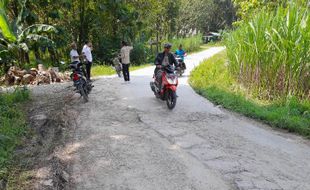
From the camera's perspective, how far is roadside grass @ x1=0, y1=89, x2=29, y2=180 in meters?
4.89

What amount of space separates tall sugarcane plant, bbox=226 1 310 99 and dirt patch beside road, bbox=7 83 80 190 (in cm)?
471

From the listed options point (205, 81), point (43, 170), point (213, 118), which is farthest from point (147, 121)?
point (205, 81)

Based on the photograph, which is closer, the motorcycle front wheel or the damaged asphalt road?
the damaged asphalt road

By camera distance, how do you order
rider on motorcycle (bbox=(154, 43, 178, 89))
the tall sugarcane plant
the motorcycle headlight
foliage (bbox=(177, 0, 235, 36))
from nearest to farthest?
1. the tall sugarcane plant
2. the motorcycle headlight
3. rider on motorcycle (bbox=(154, 43, 178, 89))
4. foliage (bbox=(177, 0, 235, 36))

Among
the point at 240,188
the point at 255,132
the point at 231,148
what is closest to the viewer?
the point at 240,188

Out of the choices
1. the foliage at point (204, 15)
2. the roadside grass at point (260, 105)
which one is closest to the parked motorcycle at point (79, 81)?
the roadside grass at point (260, 105)

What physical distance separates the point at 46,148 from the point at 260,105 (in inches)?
203

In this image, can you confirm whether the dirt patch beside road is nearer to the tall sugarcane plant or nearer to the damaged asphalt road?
the damaged asphalt road

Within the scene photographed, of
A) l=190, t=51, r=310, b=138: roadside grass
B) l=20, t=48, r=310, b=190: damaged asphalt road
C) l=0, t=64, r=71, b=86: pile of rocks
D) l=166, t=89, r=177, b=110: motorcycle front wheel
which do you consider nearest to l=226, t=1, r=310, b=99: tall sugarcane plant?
l=190, t=51, r=310, b=138: roadside grass

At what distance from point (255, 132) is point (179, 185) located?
115 inches

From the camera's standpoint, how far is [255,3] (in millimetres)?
13992

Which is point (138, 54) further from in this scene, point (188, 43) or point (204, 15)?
point (204, 15)

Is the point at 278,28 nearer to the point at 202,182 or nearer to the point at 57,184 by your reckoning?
the point at 202,182

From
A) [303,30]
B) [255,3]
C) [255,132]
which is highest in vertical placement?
[255,3]
